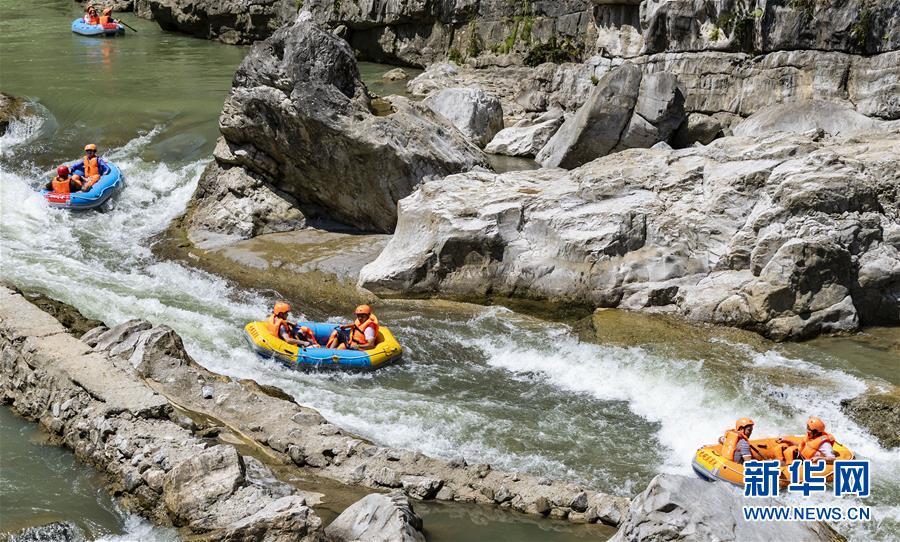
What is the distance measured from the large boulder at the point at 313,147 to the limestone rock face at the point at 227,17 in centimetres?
1573

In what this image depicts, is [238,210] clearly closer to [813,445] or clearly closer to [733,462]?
[733,462]

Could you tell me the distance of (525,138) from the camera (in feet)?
73.3

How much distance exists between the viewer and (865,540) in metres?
9.42

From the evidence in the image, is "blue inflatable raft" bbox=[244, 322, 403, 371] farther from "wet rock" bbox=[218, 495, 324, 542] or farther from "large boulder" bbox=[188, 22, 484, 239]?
"wet rock" bbox=[218, 495, 324, 542]

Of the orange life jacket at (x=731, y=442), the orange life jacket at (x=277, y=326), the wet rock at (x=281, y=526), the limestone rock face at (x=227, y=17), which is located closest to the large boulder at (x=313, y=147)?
the orange life jacket at (x=277, y=326)

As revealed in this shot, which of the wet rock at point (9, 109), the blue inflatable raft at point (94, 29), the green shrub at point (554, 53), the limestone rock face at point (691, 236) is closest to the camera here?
the limestone rock face at point (691, 236)

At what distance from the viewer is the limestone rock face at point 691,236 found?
1396cm

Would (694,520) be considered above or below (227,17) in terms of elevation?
above

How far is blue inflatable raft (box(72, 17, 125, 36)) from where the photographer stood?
34531 mm

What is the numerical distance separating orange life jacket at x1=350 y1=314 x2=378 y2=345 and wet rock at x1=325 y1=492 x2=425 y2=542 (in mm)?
5307

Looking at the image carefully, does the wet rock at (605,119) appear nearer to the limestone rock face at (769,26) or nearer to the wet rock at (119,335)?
the limestone rock face at (769,26)

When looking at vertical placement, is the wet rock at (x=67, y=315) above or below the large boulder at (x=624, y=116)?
below

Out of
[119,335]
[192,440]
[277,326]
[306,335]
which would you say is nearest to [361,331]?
[306,335]

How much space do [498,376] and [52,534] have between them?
20.8 ft
